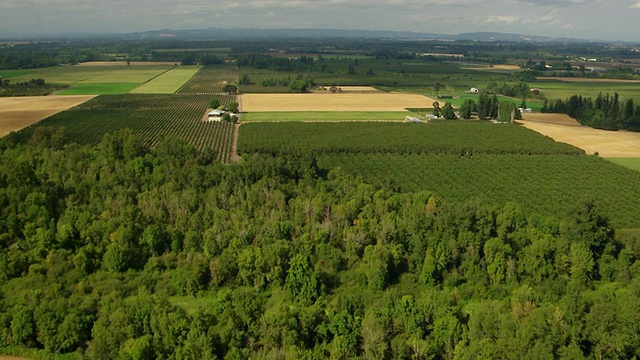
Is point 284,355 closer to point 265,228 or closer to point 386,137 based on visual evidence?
point 265,228

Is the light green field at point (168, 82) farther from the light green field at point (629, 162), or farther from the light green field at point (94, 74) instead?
the light green field at point (629, 162)

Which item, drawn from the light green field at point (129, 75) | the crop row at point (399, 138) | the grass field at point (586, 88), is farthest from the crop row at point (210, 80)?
the grass field at point (586, 88)

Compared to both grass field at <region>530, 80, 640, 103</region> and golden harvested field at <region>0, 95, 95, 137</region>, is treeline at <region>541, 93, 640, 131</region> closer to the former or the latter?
grass field at <region>530, 80, 640, 103</region>

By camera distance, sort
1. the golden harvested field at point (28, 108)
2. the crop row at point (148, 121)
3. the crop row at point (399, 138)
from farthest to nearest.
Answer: the golden harvested field at point (28, 108) < the crop row at point (148, 121) < the crop row at point (399, 138)

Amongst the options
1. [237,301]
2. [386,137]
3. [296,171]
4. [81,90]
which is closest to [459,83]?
[386,137]

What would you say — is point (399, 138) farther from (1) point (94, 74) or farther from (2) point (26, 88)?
(1) point (94, 74)

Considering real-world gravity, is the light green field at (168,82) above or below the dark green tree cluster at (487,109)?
above

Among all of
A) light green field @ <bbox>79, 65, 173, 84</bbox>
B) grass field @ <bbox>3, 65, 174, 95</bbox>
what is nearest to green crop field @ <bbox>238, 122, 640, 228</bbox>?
grass field @ <bbox>3, 65, 174, 95</bbox>
